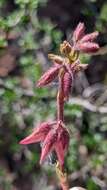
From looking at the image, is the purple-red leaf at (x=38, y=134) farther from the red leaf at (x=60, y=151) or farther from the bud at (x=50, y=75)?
the bud at (x=50, y=75)

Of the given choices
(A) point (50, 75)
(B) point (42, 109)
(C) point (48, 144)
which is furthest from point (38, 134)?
(B) point (42, 109)

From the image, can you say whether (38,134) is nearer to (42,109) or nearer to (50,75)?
(50,75)

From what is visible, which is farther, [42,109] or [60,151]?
[42,109]

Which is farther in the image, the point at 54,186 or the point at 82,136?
the point at 54,186

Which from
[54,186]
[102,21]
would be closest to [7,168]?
[54,186]

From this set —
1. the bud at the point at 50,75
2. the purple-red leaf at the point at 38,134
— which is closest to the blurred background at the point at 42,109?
the purple-red leaf at the point at 38,134

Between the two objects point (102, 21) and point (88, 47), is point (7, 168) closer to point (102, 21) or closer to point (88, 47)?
point (102, 21)

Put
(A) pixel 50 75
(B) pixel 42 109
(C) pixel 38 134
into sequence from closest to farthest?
(A) pixel 50 75
(C) pixel 38 134
(B) pixel 42 109

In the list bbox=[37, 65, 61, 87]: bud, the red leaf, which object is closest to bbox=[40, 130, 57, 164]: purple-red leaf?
the red leaf
